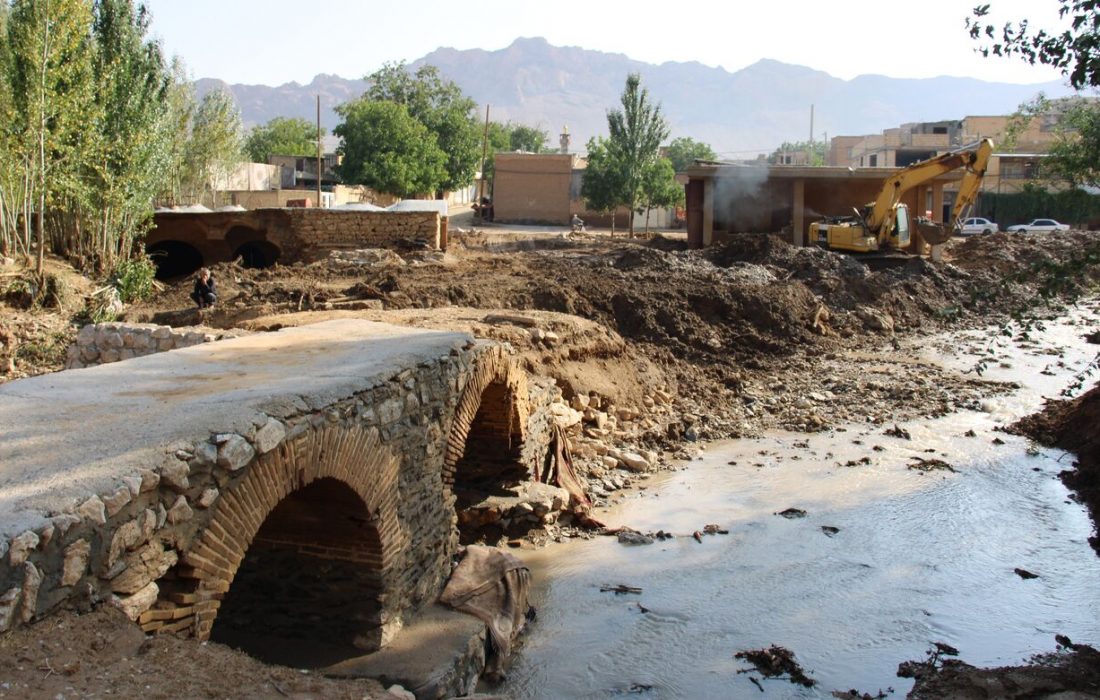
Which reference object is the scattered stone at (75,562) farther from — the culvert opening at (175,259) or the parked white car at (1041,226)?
the parked white car at (1041,226)

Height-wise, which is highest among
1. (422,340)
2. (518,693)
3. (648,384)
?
(422,340)

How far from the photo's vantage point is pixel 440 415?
799cm

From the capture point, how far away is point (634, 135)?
3756 centimetres

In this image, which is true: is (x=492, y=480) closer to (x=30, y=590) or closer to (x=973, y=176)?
(x=30, y=590)

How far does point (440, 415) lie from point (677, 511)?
424cm

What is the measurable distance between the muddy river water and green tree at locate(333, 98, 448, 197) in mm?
28138

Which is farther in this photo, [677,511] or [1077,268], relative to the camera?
[677,511]

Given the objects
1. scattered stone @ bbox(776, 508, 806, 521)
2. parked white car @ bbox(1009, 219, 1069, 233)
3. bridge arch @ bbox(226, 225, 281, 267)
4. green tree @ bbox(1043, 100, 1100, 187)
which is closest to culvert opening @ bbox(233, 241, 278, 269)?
bridge arch @ bbox(226, 225, 281, 267)

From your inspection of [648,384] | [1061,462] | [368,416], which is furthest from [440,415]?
[1061,462]

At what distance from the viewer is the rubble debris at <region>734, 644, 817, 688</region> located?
7660mm

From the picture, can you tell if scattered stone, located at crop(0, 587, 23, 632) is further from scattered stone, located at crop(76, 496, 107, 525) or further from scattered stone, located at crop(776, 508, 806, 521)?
scattered stone, located at crop(776, 508, 806, 521)

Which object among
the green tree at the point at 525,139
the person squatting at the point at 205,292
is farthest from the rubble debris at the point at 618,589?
the green tree at the point at 525,139

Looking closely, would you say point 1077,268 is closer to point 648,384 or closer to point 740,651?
point 740,651

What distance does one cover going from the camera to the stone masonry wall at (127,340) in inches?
488
